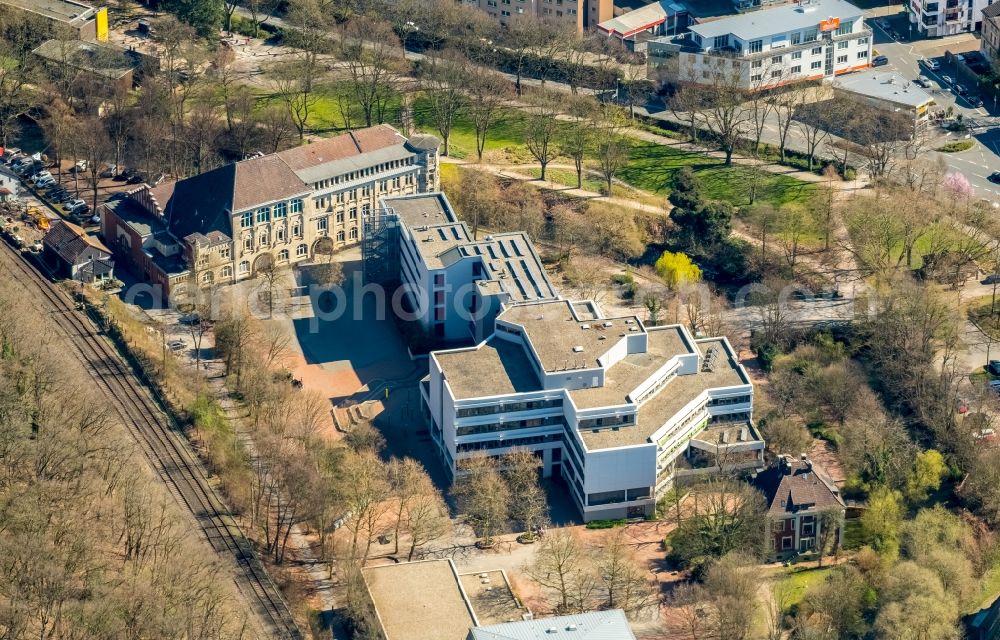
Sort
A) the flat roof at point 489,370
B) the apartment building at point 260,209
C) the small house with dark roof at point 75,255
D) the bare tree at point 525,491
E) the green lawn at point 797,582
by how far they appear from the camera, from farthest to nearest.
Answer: the apartment building at point 260,209, the small house with dark roof at point 75,255, the flat roof at point 489,370, the bare tree at point 525,491, the green lawn at point 797,582

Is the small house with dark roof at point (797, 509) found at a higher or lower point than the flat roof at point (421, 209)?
lower

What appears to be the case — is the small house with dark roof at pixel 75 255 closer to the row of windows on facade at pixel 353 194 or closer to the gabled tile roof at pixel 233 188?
the gabled tile roof at pixel 233 188

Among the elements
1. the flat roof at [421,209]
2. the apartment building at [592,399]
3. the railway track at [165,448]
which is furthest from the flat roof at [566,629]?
the flat roof at [421,209]

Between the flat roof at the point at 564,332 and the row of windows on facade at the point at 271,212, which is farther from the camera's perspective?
the row of windows on facade at the point at 271,212

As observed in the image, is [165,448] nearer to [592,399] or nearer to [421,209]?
[592,399]

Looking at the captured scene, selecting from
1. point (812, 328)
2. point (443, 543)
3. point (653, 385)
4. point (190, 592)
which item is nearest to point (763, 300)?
point (812, 328)

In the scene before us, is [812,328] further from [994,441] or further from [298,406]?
[298,406]

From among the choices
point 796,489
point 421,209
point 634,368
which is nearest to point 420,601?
point 634,368
